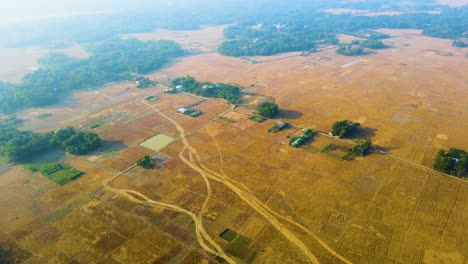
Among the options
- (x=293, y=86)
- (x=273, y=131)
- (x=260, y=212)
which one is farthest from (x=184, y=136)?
(x=293, y=86)

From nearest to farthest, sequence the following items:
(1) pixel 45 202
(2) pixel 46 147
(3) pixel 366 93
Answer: (1) pixel 45 202, (2) pixel 46 147, (3) pixel 366 93

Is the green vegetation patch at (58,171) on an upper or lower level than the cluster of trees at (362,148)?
lower

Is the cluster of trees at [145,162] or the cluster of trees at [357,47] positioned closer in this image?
the cluster of trees at [145,162]

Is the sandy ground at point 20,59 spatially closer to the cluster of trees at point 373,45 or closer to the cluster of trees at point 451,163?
the cluster of trees at point 451,163

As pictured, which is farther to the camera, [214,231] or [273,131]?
[273,131]

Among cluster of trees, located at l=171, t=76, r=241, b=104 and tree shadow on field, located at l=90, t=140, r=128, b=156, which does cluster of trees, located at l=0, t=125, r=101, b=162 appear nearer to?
tree shadow on field, located at l=90, t=140, r=128, b=156

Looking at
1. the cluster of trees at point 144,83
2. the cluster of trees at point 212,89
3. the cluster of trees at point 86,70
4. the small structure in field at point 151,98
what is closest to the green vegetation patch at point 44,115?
the cluster of trees at point 86,70

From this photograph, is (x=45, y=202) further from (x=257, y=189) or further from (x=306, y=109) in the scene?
(x=306, y=109)

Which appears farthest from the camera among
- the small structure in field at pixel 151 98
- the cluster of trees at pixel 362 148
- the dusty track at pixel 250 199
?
the small structure in field at pixel 151 98

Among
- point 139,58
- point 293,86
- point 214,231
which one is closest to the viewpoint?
point 214,231
